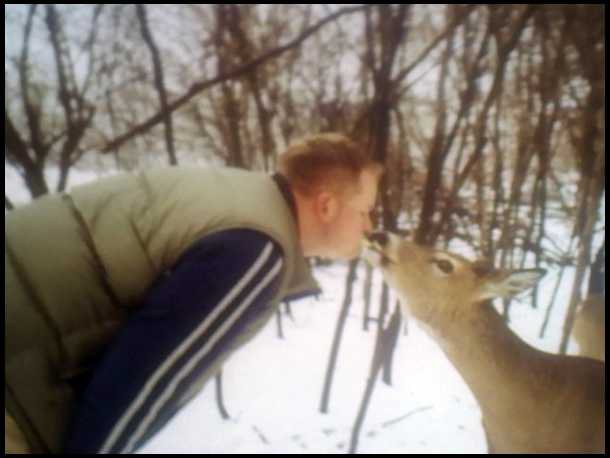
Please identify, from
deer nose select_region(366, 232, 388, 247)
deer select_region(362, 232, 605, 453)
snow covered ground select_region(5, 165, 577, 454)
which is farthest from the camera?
snow covered ground select_region(5, 165, 577, 454)

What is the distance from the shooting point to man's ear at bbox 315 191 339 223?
1.15m

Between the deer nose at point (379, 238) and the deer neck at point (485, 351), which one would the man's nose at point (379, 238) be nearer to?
the deer nose at point (379, 238)

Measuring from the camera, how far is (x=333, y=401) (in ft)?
8.92

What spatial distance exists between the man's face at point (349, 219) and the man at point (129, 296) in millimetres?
223

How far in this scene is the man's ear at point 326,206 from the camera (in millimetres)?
1153

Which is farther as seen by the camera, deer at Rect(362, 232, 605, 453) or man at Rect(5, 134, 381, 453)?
deer at Rect(362, 232, 605, 453)

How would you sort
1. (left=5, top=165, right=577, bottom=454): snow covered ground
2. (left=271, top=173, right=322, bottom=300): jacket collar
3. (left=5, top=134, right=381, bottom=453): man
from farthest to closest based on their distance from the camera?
(left=5, top=165, right=577, bottom=454): snow covered ground, (left=271, top=173, right=322, bottom=300): jacket collar, (left=5, top=134, right=381, bottom=453): man

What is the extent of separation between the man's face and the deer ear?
2.91 ft

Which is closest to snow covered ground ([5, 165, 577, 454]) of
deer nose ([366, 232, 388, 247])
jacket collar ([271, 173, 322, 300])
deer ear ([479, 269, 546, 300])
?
deer ear ([479, 269, 546, 300])

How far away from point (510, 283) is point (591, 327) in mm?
979

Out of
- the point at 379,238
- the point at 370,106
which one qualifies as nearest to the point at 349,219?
the point at 379,238


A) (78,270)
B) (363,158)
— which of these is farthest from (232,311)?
(363,158)

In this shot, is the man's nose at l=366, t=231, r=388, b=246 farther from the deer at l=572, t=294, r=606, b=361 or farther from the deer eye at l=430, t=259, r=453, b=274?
the deer at l=572, t=294, r=606, b=361

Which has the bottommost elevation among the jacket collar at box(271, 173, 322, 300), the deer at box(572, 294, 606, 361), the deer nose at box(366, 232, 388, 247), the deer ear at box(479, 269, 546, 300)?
the deer at box(572, 294, 606, 361)
